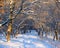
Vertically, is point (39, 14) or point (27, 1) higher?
point (27, 1)

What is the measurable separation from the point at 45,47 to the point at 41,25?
36.0 feet

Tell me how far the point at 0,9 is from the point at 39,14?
7551 mm

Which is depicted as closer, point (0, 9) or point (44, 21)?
point (0, 9)

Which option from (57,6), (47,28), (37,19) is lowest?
(47,28)

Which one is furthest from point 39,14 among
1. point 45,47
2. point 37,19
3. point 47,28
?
point 45,47

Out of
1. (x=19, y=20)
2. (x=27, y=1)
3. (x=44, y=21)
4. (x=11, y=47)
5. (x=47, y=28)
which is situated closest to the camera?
(x=11, y=47)

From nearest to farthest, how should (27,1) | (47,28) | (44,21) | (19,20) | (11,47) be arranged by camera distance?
(11,47) → (27,1) → (19,20) → (44,21) → (47,28)

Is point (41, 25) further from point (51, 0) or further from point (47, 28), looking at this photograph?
point (51, 0)

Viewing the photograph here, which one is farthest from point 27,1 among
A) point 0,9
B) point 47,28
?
point 47,28

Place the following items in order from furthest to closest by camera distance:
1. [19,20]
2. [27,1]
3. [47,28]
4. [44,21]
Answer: [47,28]
[44,21]
[19,20]
[27,1]

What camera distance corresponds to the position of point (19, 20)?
2695cm

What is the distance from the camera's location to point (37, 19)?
2827cm

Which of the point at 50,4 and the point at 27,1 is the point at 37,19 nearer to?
the point at 50,4

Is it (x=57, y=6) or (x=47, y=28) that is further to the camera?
(x=47, y=28)
